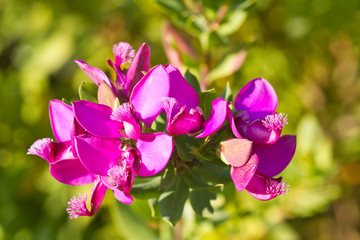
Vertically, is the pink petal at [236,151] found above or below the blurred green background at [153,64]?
above

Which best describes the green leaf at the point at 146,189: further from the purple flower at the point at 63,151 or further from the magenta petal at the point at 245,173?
the magenta petal at the point at 245,173

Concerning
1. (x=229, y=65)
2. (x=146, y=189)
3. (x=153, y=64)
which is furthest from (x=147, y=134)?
(x=153, y=64)

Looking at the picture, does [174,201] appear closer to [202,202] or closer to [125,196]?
[202,202]

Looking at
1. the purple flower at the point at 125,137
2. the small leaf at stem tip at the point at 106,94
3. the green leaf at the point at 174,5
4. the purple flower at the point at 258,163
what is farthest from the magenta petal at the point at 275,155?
the green leaf at the point at 174,5

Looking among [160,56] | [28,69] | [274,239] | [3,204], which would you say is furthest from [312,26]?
[3,204]

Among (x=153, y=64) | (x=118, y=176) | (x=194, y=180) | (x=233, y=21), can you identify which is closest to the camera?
(x=118, y=176)

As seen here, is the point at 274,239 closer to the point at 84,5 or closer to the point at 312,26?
the point at 312,26

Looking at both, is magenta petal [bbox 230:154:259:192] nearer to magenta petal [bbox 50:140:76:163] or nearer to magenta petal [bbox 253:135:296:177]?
magenta petal [bbox 253:135:296:177]
